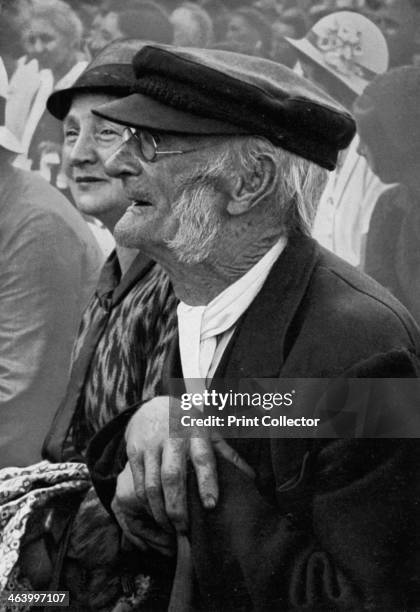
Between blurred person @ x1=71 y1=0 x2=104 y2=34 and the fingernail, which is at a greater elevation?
blurred person @ x1=71 y1=0 x2=104 y2=34

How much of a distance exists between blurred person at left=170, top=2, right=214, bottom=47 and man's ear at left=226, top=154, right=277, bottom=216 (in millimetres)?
512

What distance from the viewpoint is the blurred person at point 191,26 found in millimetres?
3197

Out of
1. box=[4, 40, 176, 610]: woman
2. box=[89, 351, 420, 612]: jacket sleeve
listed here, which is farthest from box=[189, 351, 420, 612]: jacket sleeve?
box=[4, 40, 176, 610]: woman

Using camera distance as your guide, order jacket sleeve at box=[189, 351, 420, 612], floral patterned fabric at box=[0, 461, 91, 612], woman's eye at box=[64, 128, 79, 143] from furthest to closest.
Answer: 1. woman's eye at box=[64, 128, 79, 143]
2. floral patterned fabric at box=[0, 461, 91, 612]
3. jacket sleeve at box=[189, 351, 420, 612]

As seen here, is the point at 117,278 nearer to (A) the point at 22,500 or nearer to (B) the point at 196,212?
(B) the point at 196,212

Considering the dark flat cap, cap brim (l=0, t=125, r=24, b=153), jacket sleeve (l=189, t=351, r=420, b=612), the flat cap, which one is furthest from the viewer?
cap brim (l=0, t=125, r=24, b=153)

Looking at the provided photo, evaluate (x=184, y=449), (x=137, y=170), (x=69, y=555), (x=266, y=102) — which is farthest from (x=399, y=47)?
(x=69, y=555)

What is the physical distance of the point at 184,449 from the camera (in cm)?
282

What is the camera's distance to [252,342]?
2902 millimetres

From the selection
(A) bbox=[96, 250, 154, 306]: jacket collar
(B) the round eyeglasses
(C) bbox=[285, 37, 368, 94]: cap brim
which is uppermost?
(C) bbox=[285, 37, 368, 94]: cap brim

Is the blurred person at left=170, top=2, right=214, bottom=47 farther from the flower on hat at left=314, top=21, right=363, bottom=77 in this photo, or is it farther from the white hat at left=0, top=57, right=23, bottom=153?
the white hat at left=0, top=57, right=23, bottom=153

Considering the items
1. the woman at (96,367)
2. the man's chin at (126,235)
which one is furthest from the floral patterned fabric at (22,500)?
the man's chin at (126,235)

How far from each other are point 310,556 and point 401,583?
26 centimetres

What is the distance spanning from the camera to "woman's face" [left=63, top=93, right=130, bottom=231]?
10.3ft
